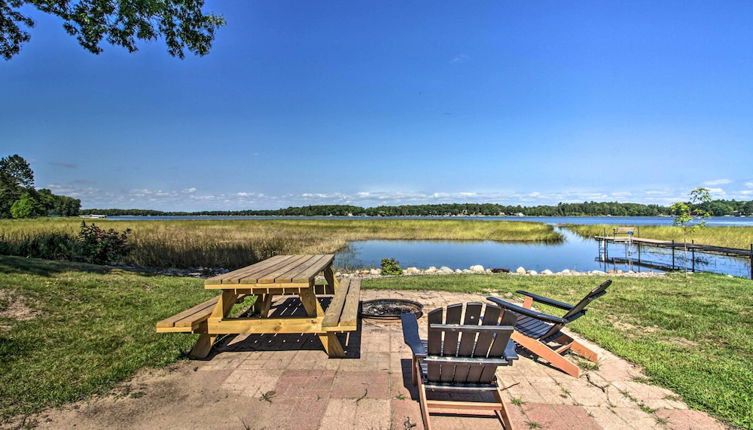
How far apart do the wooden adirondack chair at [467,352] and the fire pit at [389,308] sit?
2.50 metres

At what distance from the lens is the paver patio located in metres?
2.63

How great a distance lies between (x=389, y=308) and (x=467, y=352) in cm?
333

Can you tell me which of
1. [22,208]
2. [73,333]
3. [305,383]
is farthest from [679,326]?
[22,208]

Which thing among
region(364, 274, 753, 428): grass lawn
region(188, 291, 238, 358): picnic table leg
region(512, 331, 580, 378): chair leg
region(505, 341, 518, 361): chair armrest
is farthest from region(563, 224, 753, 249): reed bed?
region(188, 291, 238, 358): picnic table leg

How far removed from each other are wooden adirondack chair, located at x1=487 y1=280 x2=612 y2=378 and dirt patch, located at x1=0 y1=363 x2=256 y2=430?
8.46ft

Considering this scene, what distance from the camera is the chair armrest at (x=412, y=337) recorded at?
8.59 feet

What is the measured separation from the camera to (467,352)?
2.56 m

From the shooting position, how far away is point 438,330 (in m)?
2.49

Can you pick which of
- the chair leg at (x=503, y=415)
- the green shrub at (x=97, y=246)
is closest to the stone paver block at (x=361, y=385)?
the chair leg at (x=503, y=415)

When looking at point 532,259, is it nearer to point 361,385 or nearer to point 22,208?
point 361,385

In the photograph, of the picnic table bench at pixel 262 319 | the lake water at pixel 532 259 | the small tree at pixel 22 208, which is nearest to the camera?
the picnic table bench at pixel 262 319

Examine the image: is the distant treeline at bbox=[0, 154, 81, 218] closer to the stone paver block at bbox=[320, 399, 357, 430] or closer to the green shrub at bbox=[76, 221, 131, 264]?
the green shrub at bbox=[76, 221, 131, 264]

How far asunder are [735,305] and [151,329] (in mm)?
9505

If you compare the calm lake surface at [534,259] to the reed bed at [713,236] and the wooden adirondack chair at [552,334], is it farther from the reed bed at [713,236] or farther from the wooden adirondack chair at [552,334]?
the wooden adirondack chair at [552,334]
